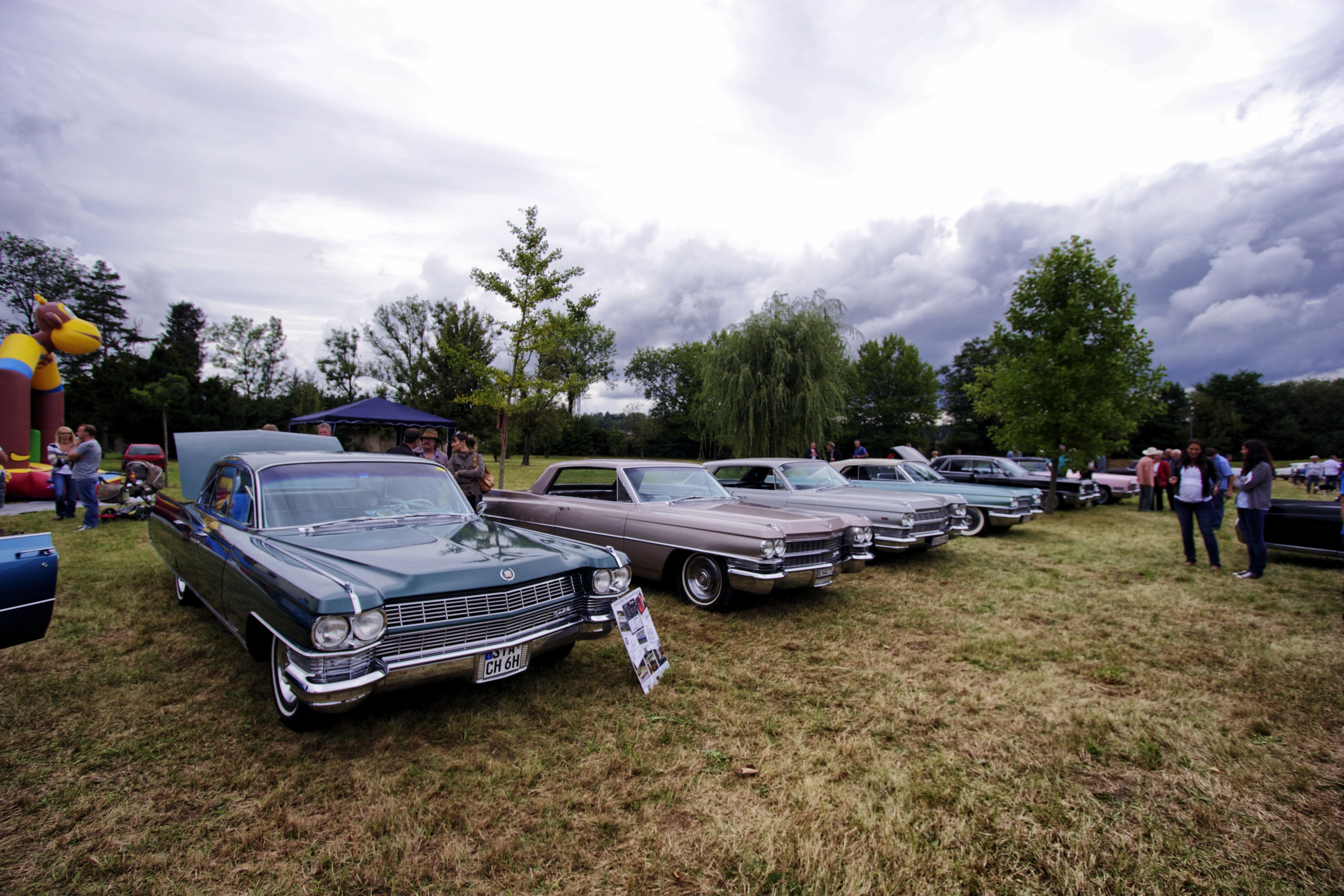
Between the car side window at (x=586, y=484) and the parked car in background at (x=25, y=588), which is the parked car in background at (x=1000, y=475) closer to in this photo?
the car side window at (x=586, y=484)

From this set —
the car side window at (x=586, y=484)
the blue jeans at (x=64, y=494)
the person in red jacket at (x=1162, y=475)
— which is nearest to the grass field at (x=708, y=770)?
the car side window at (x=586, y=484)

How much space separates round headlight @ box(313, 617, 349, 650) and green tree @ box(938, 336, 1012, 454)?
49902 mm

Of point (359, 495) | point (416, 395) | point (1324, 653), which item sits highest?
point (416, 395)

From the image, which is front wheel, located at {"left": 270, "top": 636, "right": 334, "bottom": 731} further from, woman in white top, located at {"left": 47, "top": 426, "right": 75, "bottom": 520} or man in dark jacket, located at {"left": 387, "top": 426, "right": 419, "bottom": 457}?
woman in white top, located at {"left": 47, "top": 426, "right": 75, "bottom": 520}

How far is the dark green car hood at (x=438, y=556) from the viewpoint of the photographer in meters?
2.89

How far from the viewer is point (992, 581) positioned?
23.5ft

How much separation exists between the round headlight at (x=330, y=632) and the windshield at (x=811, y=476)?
6454 millimetres

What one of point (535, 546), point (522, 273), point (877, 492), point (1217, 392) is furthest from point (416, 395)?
point (1217, 392)

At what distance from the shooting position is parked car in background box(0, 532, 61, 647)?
8.41 ft

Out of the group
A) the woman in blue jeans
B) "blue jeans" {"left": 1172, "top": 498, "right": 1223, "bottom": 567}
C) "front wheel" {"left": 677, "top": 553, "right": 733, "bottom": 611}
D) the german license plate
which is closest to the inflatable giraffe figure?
"front wheel" {"left": 677, "top": 553, "right": 733, "bottom": 611}

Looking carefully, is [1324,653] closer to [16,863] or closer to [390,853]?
[390,853]

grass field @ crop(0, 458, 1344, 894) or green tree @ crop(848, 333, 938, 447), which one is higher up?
green tree @ crop(848, 333, 938, 447)

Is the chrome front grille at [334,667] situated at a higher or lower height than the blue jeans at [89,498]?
lower

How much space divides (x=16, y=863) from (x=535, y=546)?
Result: 2.37 meters
